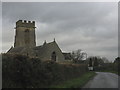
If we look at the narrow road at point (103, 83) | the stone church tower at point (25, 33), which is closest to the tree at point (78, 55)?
the stone church tower at point (25, 33)

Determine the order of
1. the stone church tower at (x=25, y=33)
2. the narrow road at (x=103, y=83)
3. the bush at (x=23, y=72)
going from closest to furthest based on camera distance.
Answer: the bush at (x=23, y=72)
the narrow road at (x=103, y=83)
the stone church tower at (x=25, y=33)

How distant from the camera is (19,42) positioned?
8738 centimetres

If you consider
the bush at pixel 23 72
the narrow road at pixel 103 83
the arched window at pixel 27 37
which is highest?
the arched window at pixel 27 37

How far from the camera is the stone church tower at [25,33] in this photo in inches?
3445

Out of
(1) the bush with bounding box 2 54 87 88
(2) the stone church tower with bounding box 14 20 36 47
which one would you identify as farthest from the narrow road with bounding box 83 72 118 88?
(2) the stone church tower with bounding box 14 20 36 47

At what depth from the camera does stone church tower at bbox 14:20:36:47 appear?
87.5m

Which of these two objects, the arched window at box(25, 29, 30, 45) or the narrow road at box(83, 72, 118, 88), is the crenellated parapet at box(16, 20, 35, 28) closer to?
the arched window at box(25, 29, 30, 45)

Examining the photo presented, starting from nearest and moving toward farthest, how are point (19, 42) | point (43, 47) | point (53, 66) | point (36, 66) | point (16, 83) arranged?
point (16, 83) < point (36, 66) < point (53, 66) < point (43, 47) < point (19, 42)

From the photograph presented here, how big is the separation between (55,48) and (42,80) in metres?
53.6

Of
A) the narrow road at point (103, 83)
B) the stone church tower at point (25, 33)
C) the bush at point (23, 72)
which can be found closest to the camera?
the bush at point (23, 72)

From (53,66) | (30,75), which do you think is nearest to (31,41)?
(53,66)

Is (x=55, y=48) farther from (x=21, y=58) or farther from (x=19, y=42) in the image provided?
(x=21, y=58)

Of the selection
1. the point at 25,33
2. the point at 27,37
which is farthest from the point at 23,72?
the point at 25,33

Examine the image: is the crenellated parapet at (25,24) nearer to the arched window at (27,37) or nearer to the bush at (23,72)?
the arched window at (27,37)
